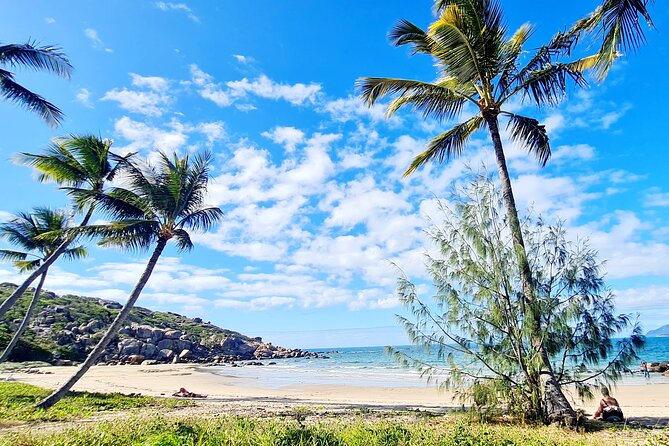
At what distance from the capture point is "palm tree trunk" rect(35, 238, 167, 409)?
11.3 metres

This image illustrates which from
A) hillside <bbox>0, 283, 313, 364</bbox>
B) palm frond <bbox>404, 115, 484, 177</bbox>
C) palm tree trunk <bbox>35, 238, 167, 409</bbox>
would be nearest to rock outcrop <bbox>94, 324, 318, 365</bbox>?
hillside <bbox>0, 283, 313, 364</bbox>

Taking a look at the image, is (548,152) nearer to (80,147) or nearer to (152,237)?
(152,237)

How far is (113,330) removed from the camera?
1233 centimetres

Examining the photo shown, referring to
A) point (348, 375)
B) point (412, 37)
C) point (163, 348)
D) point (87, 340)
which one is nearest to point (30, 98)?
point (412, 37)

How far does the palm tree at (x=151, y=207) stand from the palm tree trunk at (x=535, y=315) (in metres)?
10.1

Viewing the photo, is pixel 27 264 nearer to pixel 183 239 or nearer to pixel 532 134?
pixel 183 239

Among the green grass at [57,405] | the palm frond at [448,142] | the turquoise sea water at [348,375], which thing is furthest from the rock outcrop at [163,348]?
the palm frond at [448,142]

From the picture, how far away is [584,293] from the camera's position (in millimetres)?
8312

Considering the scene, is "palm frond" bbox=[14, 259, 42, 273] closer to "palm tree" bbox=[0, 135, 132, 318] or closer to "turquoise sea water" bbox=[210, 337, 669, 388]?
"palm tree" bbox=[0, 135, 132, 318]

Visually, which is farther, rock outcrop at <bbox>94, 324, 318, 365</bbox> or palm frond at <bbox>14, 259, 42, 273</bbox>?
rock outcrop at <bbox>94, 324, 318, 365</bbox>

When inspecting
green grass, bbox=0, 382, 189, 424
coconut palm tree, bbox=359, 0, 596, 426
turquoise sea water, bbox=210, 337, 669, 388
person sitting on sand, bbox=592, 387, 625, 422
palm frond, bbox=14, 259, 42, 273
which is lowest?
green grass, bbox=0, 382, 189, 424

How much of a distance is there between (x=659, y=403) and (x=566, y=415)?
1028 centimetres

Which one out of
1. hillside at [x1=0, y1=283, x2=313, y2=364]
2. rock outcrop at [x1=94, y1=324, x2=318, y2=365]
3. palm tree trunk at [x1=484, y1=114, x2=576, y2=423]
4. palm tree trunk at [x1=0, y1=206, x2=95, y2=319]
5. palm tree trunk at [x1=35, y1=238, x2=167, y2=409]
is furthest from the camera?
rock outcrop at [x1=94, y1=324, x2=318, y2=365]

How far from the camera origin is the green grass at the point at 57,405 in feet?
30.5
